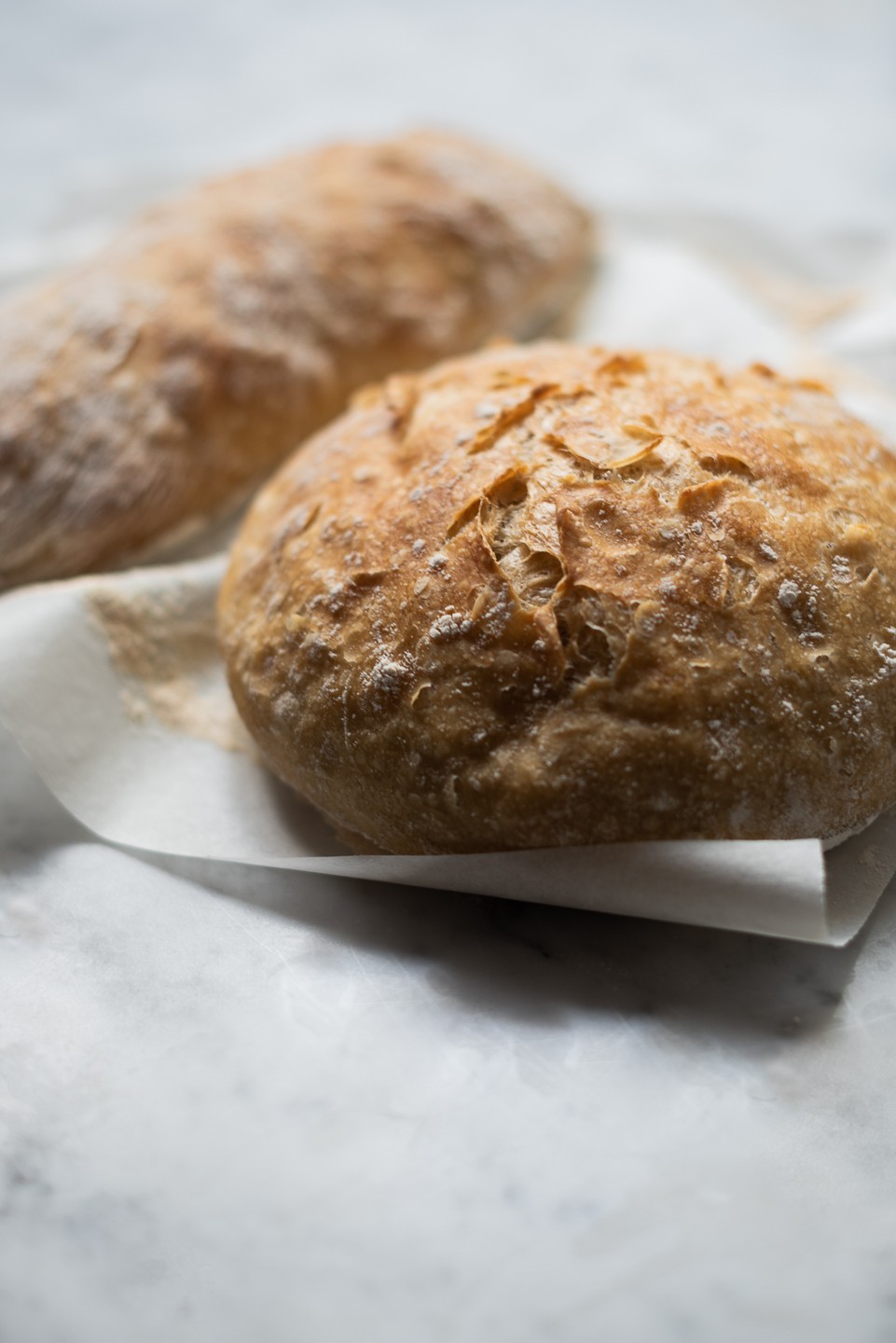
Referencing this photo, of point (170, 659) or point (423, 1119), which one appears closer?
point (423, 1119)

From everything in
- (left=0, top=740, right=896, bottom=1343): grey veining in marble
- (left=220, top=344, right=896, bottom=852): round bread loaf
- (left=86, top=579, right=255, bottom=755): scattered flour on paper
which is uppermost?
(left=220, top=344, right=896, bottom=852): round bread loaf

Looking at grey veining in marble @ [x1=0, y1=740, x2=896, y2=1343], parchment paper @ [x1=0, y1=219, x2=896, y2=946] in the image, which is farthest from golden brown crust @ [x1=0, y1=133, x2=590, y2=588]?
grey veining in marble @ [x1=0, y1=740, x2=896, y2=1343]

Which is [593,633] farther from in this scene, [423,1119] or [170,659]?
[170,659]

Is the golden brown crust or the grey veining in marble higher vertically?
the golden brown crust

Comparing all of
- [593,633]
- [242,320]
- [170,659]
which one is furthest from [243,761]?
[242,320]

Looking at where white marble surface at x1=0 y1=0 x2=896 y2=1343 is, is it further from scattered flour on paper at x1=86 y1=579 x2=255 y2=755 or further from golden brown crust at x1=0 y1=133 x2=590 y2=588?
golden brown crust at x1=0 y1=133 x2=590 y2=588

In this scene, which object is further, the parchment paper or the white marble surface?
the parchment paper
